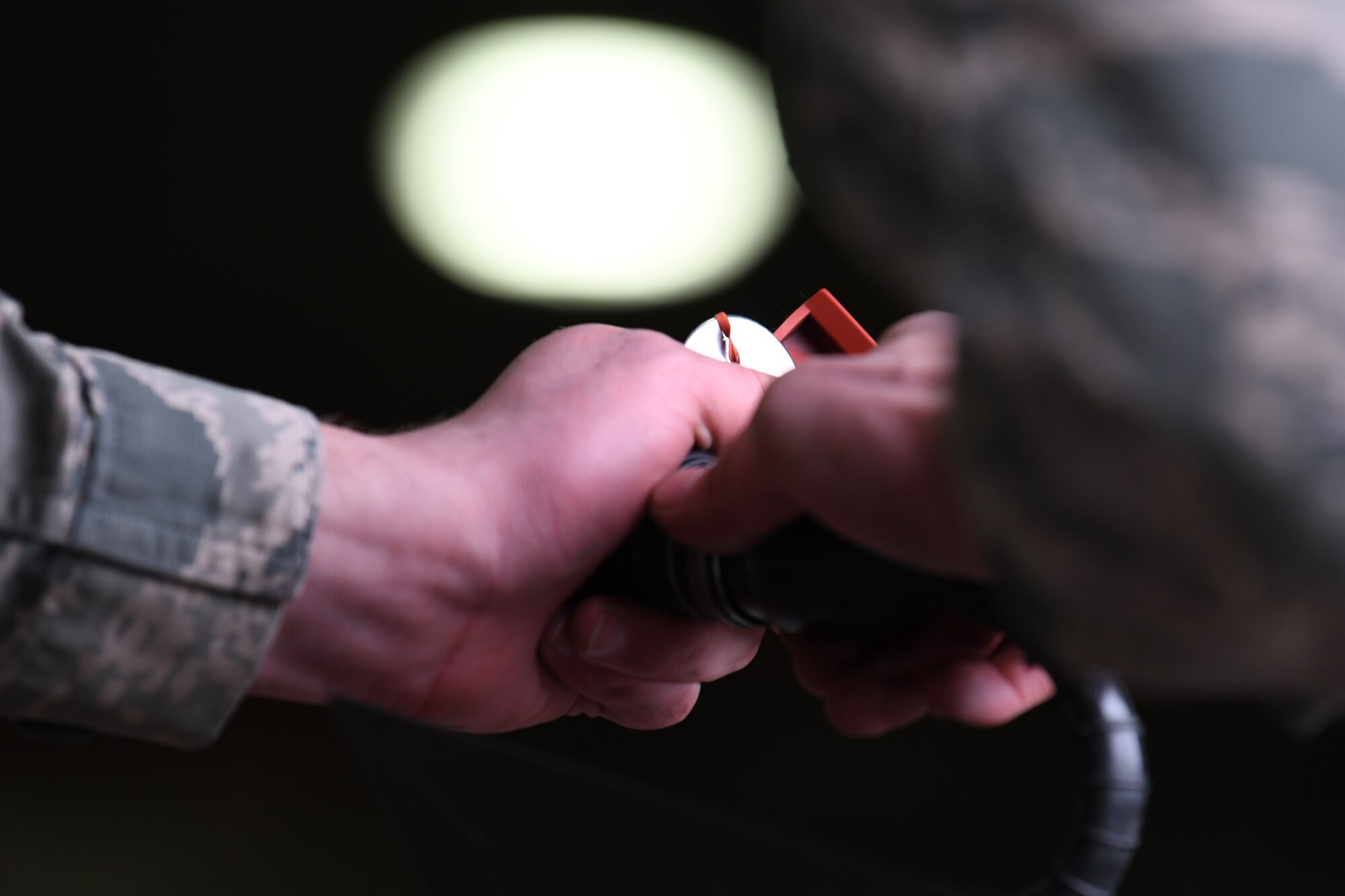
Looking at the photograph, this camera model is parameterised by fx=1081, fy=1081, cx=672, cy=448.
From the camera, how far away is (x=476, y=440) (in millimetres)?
464

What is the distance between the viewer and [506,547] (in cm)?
→ 44

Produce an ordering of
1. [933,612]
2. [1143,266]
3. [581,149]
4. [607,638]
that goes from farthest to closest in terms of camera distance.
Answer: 1. [581,149]
2. [607,638]
3. [933,612]
4. [1143,266]

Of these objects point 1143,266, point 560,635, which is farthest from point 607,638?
point 1143,266

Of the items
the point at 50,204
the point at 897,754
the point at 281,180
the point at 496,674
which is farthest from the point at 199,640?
the point at 897,754

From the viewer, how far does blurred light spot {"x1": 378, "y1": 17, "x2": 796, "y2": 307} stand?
1.85m

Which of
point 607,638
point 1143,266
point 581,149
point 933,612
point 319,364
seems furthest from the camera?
point 319,364

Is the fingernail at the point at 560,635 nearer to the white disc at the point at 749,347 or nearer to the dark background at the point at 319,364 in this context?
the white disc at the point at 749,347

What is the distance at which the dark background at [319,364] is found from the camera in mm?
1851

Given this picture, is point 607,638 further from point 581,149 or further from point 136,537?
point 581,149

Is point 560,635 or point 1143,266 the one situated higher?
point 1143,266

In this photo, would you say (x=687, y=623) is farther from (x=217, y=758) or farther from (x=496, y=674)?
(x=217, y=758)

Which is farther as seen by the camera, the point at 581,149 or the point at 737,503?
the point at 581,149

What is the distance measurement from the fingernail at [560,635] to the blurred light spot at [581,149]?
1546 millimetres

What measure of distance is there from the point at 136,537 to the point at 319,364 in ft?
7.03
